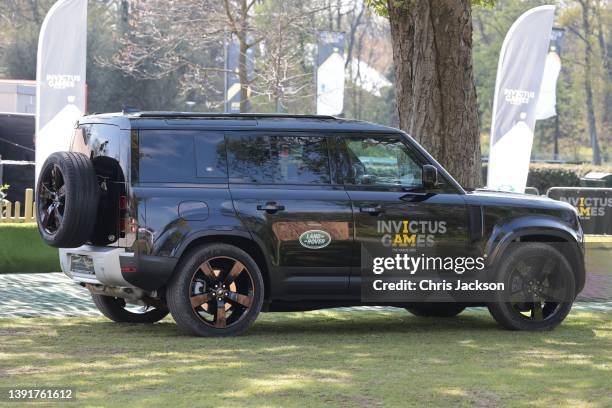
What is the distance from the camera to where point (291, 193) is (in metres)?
10.6

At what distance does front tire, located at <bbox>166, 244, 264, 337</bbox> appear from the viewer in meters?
10.3

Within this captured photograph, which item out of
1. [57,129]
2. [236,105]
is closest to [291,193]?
[57,129]

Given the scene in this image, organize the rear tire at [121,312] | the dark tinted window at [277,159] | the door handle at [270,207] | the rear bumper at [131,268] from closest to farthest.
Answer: the rear bumper at [131,268] → the door handle at [270,207] → the dark tinted window at [277,159] → the rear tire at [121,312]

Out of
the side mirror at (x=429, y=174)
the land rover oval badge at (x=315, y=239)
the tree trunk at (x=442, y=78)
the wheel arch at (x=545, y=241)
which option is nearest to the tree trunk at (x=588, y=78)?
the tree trunk at (x=442, y=78)

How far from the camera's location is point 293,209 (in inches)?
414

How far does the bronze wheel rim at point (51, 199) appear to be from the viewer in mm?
10562

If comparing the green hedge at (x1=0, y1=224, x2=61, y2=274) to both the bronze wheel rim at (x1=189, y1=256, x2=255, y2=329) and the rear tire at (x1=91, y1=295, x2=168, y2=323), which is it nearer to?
the rear tire at (x1=91, y1=295, x2=168, y2=323)

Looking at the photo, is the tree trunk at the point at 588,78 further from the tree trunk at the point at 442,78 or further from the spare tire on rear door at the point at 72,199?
the spare tire on rear door at the point at 72,199

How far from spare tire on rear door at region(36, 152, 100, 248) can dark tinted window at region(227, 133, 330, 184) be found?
1.18 metres

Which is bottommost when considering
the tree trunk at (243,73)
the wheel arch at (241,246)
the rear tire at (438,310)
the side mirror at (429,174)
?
the rear tire at (438,310)

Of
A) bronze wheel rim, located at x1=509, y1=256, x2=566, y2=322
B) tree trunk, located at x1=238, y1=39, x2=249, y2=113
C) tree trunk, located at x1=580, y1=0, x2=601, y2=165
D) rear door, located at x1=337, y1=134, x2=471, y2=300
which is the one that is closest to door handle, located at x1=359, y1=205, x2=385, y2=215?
rear door, located at x1=337, y1=134, x2=471, y2=300

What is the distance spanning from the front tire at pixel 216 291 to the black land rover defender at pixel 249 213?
0.01 m

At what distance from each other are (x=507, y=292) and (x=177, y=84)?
50.5m

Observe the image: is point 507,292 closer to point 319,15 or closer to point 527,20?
point 527,20
